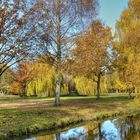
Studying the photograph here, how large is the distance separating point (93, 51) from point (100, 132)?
1348cm

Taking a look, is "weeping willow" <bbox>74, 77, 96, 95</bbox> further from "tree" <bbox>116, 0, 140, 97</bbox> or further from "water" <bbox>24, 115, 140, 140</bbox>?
"water" <bbox>24, 115, 140, 140</bbox>

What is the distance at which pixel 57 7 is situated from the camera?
31094 millimetres

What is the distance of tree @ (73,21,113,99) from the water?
831cm

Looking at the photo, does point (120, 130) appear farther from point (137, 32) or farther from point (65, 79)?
point (65, 79)

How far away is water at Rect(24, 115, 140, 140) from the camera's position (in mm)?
18641

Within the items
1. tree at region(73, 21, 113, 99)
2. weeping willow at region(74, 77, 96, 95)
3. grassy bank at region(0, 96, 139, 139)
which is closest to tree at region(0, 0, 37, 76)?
grassy bank at region(0, 96, 139, 139)

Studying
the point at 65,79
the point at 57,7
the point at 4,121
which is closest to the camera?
the point at 4,121

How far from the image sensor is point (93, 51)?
3309 centimetres

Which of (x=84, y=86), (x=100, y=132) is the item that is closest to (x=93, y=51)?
(x=100, y=132)

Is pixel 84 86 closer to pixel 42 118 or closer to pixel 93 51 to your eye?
pixel 93 51

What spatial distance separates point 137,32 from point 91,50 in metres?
5.41

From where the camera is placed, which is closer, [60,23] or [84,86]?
[60,23]

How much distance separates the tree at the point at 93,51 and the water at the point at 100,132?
831 centimetres

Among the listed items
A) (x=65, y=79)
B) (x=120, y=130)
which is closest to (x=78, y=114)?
(x=120, y=130)
